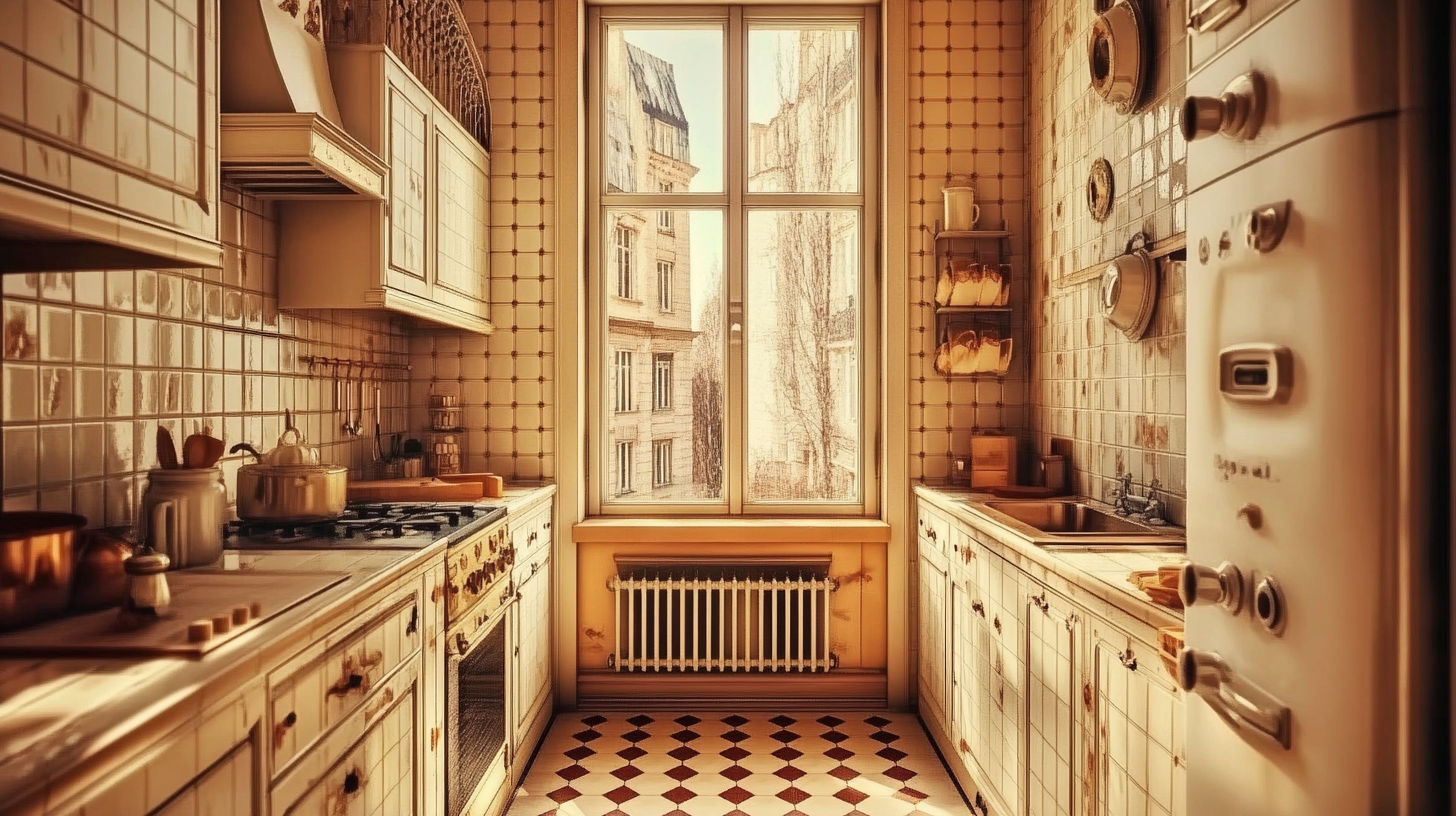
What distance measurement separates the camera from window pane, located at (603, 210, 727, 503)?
145 inches

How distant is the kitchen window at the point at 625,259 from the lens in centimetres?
368

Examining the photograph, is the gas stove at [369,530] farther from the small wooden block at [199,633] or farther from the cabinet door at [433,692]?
the small wooden block at [199,633]

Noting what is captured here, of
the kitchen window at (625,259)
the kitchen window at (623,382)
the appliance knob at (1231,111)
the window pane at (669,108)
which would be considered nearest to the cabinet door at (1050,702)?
the appliance knob at (1231,111)

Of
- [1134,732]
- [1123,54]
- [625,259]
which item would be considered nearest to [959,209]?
[1123,54]

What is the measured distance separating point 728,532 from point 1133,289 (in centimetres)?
177

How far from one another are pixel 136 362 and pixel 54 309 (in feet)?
0.80

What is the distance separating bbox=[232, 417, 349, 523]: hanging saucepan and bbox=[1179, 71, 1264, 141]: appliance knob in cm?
187

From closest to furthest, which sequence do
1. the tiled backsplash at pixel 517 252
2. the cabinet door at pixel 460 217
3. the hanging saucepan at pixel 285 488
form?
the hanging saucepan at pixel 285 488 < the cabinet door at pixel 460 217 < the tiled backsplash at pixel 517 252

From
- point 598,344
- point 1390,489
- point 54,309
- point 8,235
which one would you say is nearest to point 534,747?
point 598,344

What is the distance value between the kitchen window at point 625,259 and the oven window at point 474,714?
63.8 inches

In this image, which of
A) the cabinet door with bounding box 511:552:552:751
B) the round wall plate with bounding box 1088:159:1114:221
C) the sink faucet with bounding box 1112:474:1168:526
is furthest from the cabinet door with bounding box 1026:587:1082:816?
the cabinet door with bounding box 511:552:552:751

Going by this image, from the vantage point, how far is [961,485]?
3377mm

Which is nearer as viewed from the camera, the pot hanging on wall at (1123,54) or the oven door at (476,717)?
the oven door at (476,717)

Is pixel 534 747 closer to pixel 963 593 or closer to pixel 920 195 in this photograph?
pixel 963 593
